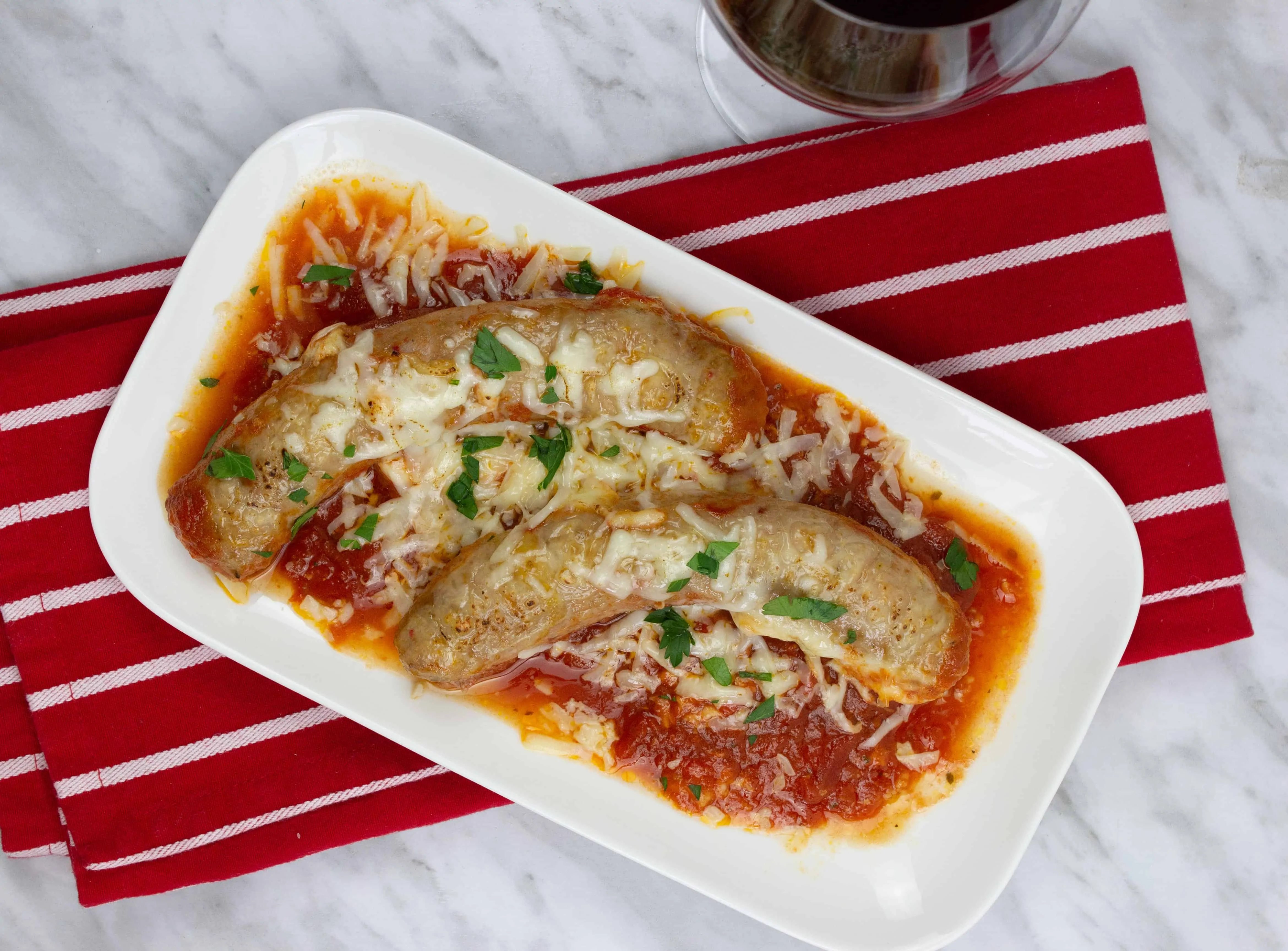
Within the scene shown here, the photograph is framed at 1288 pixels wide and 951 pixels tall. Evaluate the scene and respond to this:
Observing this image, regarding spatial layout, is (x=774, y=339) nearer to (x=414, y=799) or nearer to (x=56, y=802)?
(x=414, y=799)

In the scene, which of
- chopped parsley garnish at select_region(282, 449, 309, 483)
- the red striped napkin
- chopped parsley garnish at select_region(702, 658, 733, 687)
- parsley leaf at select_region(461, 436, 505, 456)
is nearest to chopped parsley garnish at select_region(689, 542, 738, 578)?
chopped parsley garnish at select_region(702, 658, 733, 687)

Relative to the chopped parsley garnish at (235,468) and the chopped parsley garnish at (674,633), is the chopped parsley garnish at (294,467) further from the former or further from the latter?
the chopped parsley garnish at (674,633)

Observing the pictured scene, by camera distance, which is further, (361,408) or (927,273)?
(927,273)

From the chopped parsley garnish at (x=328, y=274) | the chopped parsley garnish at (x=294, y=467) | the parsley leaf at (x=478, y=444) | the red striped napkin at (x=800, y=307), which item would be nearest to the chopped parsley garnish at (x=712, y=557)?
the parsley leaf at (x=478, y=444)

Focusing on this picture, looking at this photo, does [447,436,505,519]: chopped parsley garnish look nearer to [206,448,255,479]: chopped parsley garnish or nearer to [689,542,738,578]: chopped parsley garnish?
[206,448,255,479]: chopped parsley garnish

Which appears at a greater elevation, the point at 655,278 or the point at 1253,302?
the point at 655,278

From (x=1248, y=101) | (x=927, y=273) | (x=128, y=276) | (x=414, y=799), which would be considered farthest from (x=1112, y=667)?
(x=128, y=276)
